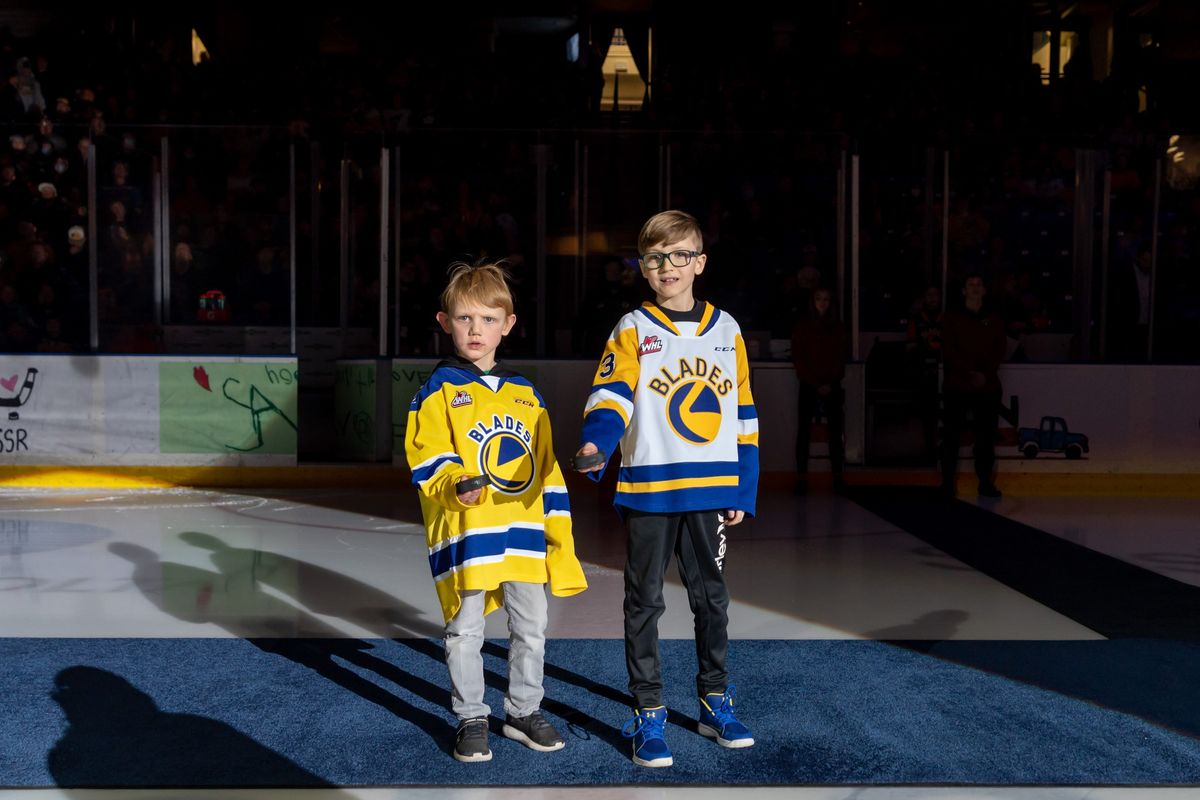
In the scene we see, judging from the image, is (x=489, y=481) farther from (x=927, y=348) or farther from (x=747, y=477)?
(x=927, y=348)

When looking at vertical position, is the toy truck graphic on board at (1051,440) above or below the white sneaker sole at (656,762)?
above

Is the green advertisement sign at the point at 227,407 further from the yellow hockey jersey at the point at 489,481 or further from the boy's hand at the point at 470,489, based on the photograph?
the boy's hand at the point at 470,489

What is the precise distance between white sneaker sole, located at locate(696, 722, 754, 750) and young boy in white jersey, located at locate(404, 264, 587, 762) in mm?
429

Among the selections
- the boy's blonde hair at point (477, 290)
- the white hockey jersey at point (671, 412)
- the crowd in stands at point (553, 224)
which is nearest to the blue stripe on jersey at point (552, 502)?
the white hockey jersey at point (671, 412)

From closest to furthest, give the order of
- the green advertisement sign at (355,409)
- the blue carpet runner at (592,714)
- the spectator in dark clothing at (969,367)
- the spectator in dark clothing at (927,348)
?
the blue carpet runner at (592,714) < the spectator in dark clothing at (969,367) < the spectator in dark clothing at (927,348) < the green advertisement sign at (355,409)

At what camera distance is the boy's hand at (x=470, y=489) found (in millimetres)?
3121

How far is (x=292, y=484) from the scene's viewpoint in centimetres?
966

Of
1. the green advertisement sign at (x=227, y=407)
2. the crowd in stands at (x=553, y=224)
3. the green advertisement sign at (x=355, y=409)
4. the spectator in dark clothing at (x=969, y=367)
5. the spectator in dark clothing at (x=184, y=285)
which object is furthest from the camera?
the spectator in dark clothing at (x=184, y=285)

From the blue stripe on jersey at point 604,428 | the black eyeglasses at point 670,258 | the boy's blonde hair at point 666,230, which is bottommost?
the blue stripe on jersey at point 604,428

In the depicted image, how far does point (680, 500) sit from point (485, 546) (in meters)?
0.56

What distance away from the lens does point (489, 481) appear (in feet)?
10.9

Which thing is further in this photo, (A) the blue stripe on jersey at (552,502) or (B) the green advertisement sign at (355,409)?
(B) the green advertisement sign at (355,409)

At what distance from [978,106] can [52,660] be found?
1473 centimetres

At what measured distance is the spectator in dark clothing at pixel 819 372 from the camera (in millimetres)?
9070
